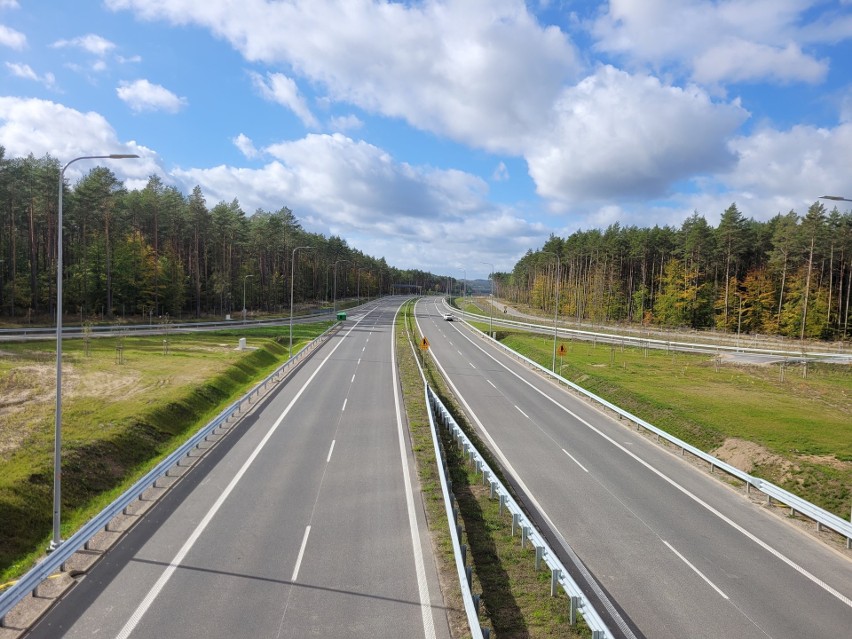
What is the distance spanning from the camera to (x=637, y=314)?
9406cm

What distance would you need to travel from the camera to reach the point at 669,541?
1396 centimetres

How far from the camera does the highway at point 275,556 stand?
31.9 ft

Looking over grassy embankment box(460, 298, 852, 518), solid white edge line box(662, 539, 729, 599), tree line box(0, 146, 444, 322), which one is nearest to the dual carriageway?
solid white edge line box(662, 539, 729, 599)

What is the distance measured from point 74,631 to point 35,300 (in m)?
62.1

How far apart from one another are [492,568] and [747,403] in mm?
26454

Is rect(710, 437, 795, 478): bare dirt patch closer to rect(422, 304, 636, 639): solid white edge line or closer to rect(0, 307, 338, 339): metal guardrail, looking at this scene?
rect(422, 304, 636, 639): solid white edge line

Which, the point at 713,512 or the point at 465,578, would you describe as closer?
the point at 465,578

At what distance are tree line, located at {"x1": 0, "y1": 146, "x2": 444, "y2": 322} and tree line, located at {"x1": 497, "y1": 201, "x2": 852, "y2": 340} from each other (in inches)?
1995

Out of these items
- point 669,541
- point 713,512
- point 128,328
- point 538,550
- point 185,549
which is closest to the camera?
point 538,550

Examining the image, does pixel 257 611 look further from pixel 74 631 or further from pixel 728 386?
pixel 728 386

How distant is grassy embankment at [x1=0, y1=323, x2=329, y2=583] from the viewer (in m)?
15.7

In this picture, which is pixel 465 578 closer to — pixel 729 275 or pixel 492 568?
pixel 492 568

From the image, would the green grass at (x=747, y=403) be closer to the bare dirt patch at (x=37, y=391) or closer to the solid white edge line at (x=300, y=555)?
the solid white edge line at (x=300, y=555)

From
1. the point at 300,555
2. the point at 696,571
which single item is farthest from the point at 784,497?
the point at 300,555
